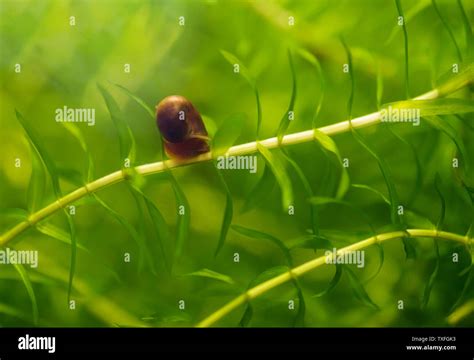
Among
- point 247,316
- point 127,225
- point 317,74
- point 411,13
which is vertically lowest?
point 247,316

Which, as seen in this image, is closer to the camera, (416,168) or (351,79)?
(351,79)

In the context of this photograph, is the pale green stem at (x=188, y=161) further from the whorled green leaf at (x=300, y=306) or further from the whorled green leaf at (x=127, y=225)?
the whorled green leaf at (x=300, y=306)

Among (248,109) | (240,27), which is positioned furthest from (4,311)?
(240,27)

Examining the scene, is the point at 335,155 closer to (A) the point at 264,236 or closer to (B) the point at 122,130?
(A) the point at 264,236

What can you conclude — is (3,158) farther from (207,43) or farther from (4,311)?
(207,43)

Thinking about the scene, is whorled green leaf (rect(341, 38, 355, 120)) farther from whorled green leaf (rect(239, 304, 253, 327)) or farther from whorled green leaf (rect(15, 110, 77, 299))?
whorled green leaf (rect(15, 110, 77, 299))
